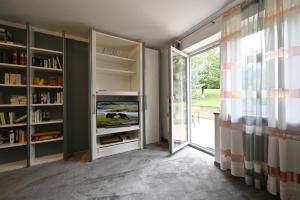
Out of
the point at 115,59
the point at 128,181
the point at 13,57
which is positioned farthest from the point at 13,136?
the point at 115,59

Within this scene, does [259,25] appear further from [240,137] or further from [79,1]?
[79,1]

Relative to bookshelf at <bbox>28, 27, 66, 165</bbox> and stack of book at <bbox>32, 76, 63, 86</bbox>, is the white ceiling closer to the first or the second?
bookshelf at <bbox>28, 27, 66, 165</bbox>

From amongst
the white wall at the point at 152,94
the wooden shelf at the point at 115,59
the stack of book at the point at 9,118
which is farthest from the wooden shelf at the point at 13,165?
the white wall at the point at 152,94

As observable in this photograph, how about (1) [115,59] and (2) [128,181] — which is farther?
(1) [115,59]

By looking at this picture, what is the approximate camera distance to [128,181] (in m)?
2.08

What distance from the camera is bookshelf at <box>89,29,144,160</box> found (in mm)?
2877

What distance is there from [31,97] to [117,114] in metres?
1.51

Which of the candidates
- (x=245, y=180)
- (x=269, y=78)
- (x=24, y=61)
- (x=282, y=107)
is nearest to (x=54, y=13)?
(x=24, y=61)

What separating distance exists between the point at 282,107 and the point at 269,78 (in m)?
0.34

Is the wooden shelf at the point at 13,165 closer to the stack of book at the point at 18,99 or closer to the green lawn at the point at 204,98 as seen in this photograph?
the stack of book at the point at 18,99

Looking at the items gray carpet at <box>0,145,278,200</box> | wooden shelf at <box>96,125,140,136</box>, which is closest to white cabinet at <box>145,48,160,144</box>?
wooden shelf at <box>96,125,140,136</box>

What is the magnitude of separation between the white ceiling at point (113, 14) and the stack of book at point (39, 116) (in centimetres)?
158

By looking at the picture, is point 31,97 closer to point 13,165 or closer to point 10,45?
point 10,45

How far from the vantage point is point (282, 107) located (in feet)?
5.25
